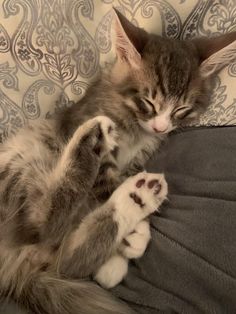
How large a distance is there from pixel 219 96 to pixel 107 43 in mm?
428

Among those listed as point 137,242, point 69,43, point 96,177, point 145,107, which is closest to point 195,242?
point 137,242

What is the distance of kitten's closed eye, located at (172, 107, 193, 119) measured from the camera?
133cm

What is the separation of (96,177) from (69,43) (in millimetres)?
478

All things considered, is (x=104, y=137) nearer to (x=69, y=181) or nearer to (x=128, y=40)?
(x=69, y=181)

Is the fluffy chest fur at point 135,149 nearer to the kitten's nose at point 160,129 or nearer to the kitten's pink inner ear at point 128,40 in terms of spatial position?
the kitten's nose at point 160,129

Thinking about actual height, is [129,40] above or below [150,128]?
above

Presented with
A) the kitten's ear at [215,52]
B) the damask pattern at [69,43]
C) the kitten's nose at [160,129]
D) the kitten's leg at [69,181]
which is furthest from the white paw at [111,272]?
the kitten's ear at [215,52]

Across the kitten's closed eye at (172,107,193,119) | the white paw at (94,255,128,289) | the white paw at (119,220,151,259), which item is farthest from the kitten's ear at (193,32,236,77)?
the white paw at (94,255,128,289)

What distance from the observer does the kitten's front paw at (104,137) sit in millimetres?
1223

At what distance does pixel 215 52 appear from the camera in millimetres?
1257

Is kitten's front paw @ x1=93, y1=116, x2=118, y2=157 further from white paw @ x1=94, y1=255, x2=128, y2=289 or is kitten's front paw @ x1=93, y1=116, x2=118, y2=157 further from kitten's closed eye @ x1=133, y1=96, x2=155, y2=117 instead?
white paw @ x1=94, y1=255, x2=128, y2=289

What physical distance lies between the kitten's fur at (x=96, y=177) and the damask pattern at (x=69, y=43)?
0.24ft

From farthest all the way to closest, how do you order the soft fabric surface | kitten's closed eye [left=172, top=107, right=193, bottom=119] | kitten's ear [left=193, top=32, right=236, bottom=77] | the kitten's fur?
kitten's closed eye [left=172, top=107, right=193, bottom=119], kitten's ear [left=193, top=32, right=236, bottom=77], the kitten's fur, the soft fabric surface

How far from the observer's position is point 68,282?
43.9 inches
